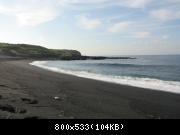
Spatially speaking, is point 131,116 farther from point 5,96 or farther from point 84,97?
point 5,96

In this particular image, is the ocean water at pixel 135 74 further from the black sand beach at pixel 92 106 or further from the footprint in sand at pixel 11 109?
the footprint in sand at pixel 11 109

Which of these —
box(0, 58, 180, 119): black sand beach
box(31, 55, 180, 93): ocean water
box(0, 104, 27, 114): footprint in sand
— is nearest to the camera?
box(0, 104, 27, 114): footprint in sand

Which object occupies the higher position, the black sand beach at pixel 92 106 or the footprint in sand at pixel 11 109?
the footprint in sand at pixel 11 109

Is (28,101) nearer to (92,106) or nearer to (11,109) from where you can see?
(11,109)

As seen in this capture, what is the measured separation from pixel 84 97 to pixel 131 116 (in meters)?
4.08

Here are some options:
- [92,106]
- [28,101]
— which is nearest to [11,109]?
[28,101]

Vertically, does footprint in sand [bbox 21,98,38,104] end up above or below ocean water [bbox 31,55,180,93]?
above

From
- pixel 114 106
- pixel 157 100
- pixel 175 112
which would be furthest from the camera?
pixel 157 100

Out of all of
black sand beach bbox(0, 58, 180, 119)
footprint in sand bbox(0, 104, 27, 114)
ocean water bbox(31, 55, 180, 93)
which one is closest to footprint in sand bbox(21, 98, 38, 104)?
black sand beach bbox(0, 58, 180, 119)

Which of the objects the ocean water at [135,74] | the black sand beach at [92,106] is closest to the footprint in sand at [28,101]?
the black sand beach at [92,106]

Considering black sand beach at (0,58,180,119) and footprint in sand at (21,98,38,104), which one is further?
footprint in sand at (21,98,38,104)

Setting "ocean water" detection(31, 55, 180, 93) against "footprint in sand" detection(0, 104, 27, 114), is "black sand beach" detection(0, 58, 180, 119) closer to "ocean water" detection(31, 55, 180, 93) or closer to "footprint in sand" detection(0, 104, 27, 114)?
"footprint in sand" detection(0, 104, 27, 114)

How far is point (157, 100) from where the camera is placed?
46.9 feet
